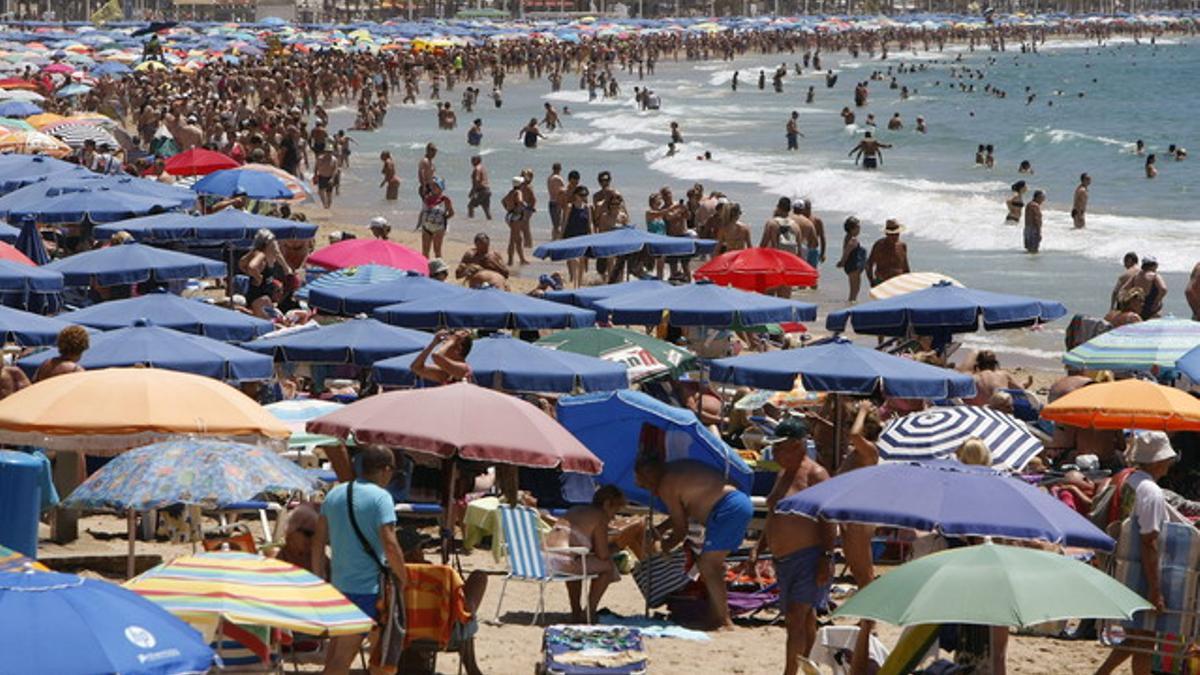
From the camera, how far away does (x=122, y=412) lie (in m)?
8.00

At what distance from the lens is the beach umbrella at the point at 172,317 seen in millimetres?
11703

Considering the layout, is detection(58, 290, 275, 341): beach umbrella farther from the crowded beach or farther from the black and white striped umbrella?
the black and white striped umbrella

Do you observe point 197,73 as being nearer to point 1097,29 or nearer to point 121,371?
point 121,371

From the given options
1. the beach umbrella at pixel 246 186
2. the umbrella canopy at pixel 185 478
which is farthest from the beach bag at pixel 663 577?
the beach umbrella at pixel 246 186

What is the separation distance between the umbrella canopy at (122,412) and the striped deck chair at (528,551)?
1.10 meters

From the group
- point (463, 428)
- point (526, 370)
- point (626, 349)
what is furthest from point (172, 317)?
point (463, 428)

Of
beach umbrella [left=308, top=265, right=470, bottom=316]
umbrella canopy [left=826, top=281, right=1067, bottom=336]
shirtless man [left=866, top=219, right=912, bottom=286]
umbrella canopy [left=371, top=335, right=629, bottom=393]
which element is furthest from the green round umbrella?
shirtless man [left=866, top=219, right=912, bottom=286]

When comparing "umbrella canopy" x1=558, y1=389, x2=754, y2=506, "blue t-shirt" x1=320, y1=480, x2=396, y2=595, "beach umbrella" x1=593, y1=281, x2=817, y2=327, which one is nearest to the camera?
"blue t-shirt" x1=320, y1=480, x2=396, y2=595

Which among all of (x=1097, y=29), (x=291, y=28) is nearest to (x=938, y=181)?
(x=291, y=28)

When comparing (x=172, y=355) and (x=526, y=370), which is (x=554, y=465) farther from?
(x=172, y=355)

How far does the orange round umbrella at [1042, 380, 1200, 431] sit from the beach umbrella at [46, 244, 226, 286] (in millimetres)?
6055

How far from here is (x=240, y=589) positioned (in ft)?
19.4

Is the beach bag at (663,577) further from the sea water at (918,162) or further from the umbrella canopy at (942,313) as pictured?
the sea water at (918,162)

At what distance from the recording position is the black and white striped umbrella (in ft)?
32.2
